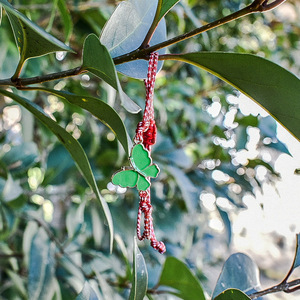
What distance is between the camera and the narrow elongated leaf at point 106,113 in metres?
0.28

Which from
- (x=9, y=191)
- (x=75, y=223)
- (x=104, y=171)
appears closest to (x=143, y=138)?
(x=9, y=191)

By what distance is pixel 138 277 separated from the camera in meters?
0.33

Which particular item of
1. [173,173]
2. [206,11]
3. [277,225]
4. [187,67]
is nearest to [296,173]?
[173,173]

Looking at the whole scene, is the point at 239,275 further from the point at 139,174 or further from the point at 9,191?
the point at 9,191

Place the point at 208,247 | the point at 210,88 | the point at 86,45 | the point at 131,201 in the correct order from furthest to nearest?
the point at 208,247
the point at 210,88
the point at 131,201
the point at 86,45

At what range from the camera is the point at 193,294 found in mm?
420

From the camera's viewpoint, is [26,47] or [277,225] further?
[277,225]

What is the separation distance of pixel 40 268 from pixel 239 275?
0.33 m

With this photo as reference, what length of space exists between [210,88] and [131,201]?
0.50 meters

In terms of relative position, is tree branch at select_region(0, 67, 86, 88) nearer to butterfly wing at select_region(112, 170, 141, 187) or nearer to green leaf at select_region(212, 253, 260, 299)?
butterfly wing at select_region(112, 170, 141, 187)

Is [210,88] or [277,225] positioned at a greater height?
[210,88]

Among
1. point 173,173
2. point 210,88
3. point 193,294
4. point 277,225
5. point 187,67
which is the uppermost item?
point 187,67

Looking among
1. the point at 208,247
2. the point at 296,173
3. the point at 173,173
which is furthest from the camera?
the point at 208,247

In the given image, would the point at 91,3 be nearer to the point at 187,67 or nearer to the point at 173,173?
the point at 173,173
